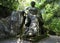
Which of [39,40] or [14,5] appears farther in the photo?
[14,5]

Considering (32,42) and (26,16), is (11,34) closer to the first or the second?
(26,16)

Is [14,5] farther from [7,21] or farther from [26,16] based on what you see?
[26,16]

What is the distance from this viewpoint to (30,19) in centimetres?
666

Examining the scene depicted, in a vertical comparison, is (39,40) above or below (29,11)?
below

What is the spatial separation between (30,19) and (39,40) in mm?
888

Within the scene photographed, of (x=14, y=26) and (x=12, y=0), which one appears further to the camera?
(x=12, y=0)

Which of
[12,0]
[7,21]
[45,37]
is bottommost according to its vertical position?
[45,37]

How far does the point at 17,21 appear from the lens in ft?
24.3

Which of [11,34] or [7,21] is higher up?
[7,21]

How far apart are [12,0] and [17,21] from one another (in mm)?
3828

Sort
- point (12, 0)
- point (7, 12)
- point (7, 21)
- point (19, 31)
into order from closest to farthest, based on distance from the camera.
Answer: point (19, 31) < point (7, 21) < point (7, 12) < point (12, 0)

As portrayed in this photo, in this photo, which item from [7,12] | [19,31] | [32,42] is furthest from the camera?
[7,12]

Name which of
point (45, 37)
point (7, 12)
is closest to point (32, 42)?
point (45, 37)

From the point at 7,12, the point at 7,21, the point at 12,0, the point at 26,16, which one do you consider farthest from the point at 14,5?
the point at 26,16
